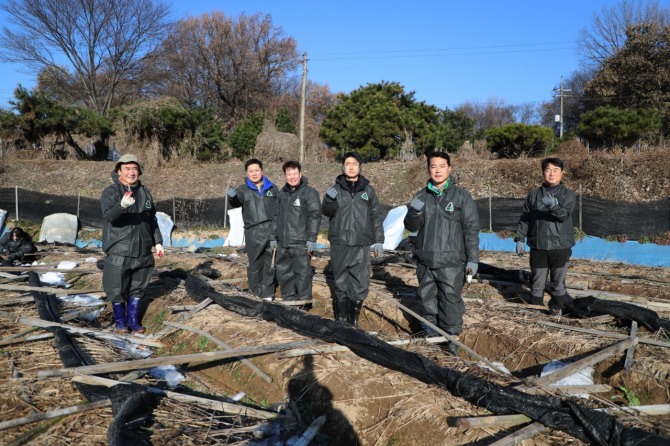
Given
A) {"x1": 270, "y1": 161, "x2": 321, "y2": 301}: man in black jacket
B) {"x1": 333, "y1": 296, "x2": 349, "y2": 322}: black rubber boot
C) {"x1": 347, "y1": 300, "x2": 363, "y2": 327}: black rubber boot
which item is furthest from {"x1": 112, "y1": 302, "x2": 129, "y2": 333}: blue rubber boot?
{"x1": 347, "y1": 300, "x2": 363, "y2": 327}: black rubber boot

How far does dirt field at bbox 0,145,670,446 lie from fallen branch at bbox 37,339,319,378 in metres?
0.10

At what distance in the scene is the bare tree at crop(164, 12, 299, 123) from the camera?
3953 centimetres

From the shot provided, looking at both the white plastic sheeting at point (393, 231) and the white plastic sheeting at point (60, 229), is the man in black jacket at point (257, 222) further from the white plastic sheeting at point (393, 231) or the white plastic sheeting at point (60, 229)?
the white plastic sheeting at point (60, 229)

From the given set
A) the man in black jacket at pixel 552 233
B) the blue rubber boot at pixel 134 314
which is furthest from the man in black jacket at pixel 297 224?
the man in black jacket at pixel 552 233

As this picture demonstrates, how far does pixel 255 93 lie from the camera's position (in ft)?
133

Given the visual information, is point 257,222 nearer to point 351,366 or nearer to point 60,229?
point 351,366

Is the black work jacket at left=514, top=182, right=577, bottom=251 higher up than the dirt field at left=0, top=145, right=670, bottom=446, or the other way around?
the black work jacket at left=514, top=182, right=577, bottom=251

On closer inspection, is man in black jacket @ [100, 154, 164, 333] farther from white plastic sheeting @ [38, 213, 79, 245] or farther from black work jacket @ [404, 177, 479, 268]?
white plastic sheeting @ [38, 213, 79, 245]

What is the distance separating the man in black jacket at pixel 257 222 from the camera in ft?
22.0

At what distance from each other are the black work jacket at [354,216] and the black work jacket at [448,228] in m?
0.69

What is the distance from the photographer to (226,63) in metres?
40.1

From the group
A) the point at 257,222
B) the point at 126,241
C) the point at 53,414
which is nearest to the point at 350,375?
the point at 53,414

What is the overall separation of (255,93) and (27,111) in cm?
1905

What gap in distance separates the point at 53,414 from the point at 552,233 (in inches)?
203
